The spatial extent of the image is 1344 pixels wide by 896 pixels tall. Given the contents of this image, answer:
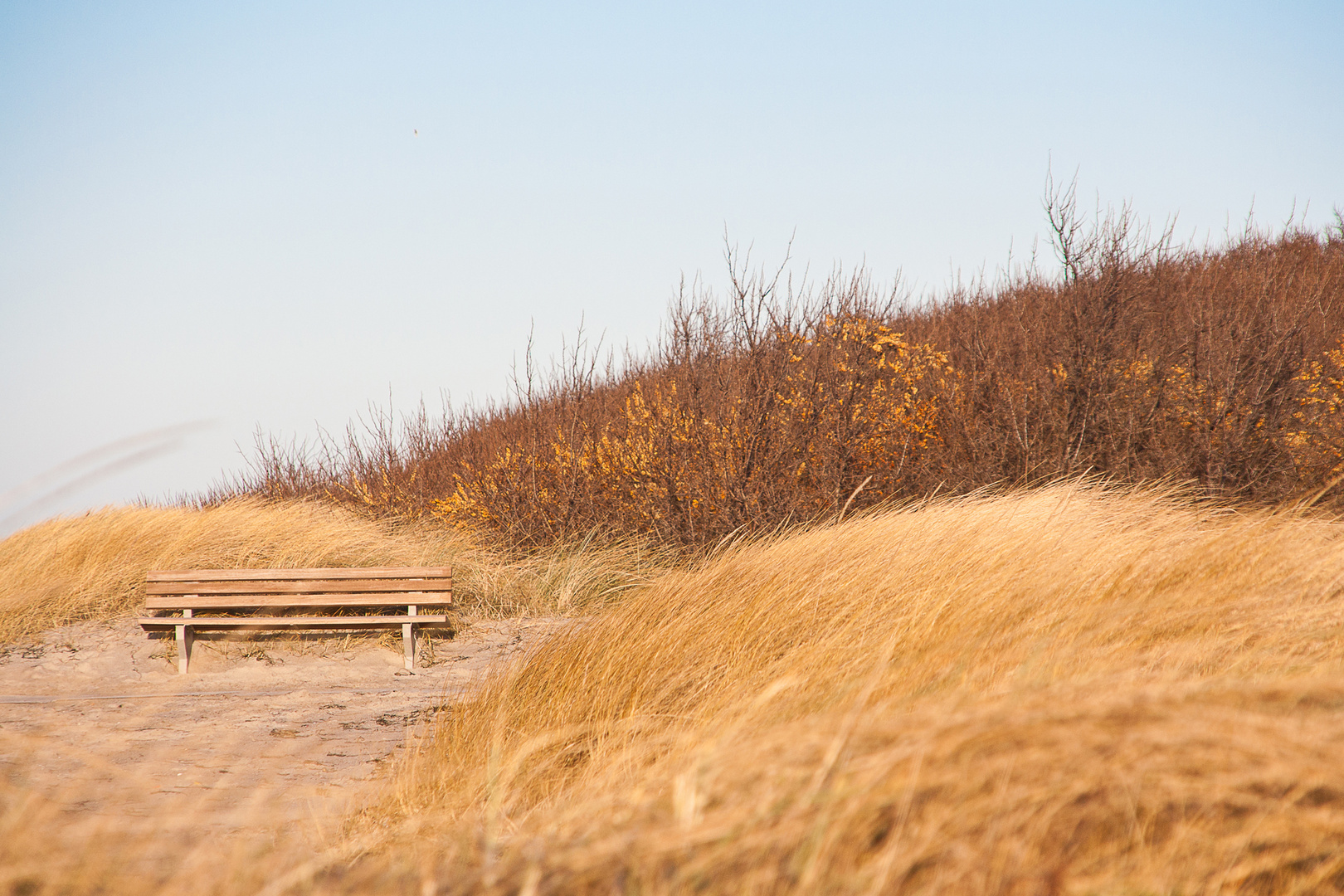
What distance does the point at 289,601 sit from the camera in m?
6.18

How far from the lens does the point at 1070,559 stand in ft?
11.0

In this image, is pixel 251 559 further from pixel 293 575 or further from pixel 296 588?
pixel 293 575

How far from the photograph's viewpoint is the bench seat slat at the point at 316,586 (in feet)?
20.1

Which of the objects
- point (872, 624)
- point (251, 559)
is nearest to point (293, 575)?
point (251, 559)

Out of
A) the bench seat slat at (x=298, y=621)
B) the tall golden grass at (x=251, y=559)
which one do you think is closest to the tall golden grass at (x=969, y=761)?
the bench seat slat at (x=298, y=621)

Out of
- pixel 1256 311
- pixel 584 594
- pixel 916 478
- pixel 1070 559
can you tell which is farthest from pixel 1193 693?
pixel 1256 311

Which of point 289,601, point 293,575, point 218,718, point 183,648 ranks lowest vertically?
point 218,718

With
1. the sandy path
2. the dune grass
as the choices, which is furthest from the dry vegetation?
the sandy path

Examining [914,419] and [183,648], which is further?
[914,419]

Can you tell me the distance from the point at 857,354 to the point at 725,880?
7329mm

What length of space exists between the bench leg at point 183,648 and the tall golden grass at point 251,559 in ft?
4.71

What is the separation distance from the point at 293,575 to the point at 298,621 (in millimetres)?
348

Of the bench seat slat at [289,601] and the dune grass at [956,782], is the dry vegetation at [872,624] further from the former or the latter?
the bench seat slat at [289,601]

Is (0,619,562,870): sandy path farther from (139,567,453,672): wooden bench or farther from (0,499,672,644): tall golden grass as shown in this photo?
(0,499,672,644): tall golden grass
